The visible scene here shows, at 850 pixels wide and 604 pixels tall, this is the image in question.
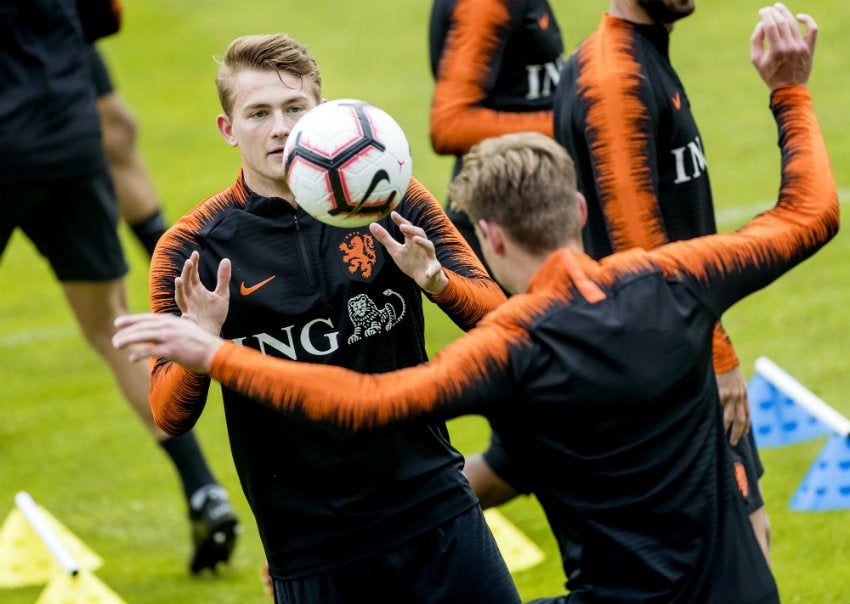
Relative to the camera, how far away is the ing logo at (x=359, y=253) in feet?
12.6

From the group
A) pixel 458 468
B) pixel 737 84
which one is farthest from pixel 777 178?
pixel 458 468

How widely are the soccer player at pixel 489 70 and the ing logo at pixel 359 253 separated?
162 cm

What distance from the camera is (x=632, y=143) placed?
4.20 meters

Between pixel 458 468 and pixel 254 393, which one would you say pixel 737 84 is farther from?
pixel 254 393

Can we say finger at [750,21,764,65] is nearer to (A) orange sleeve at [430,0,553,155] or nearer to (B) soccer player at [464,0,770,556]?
(B) soccer player at [464,0,770,556]

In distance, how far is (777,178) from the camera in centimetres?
1074

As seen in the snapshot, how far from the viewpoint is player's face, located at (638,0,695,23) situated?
4.31 metres

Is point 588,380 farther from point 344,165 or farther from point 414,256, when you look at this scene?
point 344,165

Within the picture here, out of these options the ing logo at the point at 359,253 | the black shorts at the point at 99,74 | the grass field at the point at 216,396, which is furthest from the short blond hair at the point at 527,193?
the black shorts at the point at 99,74

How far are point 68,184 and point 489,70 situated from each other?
6.69 feet

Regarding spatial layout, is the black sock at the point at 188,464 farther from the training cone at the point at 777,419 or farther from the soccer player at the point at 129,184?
the training cone at the point at 777,419

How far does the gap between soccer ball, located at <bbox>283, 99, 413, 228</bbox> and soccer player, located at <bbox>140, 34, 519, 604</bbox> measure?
0.20 meters

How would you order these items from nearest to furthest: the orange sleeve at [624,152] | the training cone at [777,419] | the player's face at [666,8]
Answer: the orange sleeve at [624,152], the player's face at [666,8], the training cone at [777,419]

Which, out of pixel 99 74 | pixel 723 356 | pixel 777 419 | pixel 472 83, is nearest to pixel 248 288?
pixel 723 356
